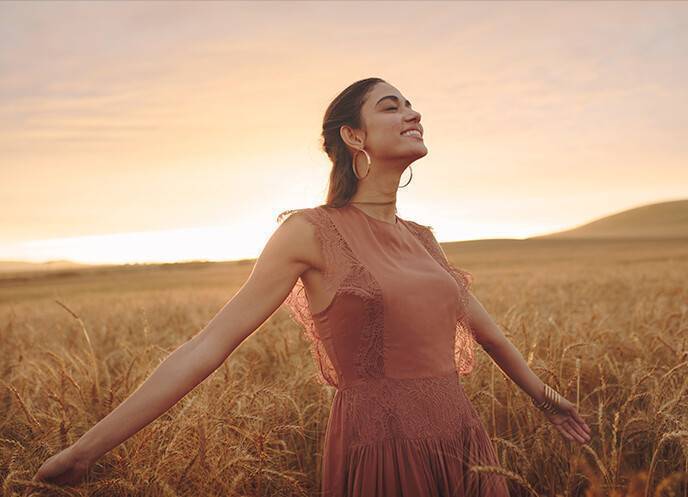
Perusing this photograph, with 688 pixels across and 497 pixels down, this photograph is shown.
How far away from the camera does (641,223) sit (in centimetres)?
7694

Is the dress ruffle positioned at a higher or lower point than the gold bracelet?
lower

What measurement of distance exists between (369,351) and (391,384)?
132mm

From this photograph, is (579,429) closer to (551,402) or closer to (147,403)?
(551,402)

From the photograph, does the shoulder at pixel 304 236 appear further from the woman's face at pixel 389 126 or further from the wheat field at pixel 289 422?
the wheat field at pixel 289 422

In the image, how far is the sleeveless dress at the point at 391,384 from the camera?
186 centimetres

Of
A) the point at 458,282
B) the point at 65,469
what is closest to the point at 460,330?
the point at 458,282

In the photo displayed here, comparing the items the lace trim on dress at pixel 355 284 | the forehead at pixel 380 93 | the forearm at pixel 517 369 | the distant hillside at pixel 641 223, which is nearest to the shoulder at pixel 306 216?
the lace trim on dress at pixel 355 284

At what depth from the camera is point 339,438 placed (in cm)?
195

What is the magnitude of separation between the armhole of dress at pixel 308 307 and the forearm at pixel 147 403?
1.40ft

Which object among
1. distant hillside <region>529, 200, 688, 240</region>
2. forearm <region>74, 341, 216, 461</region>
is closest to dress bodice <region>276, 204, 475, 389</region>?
forearm <region>74, 341, 216, 461</region>

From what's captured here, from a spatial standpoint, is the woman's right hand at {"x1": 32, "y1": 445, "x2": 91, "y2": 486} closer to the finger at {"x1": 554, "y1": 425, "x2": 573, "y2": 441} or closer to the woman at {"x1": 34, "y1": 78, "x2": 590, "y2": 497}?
the woman at {"x1": 34, "y1": 78, "x2": 590, "y2": 497}

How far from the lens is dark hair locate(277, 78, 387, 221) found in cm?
219

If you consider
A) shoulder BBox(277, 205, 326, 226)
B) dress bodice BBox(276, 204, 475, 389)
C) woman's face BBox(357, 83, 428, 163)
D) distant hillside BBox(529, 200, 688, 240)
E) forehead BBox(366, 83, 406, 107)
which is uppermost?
distant hillside BBox(529, 200, 688, 240)

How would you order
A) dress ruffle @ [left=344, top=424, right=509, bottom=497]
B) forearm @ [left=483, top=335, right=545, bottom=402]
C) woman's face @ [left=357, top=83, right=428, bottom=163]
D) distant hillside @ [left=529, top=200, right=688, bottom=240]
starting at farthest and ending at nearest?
distant hillside @ [left=529, top=200, right=688, bottom=240], forearm @ [left=483, top=335, right=545, bottom=402], woman's face @ [left=357, top=83, right=428, bottom=163], dress ruffle @ [left=344, top=424, right=509, bottom=497]
